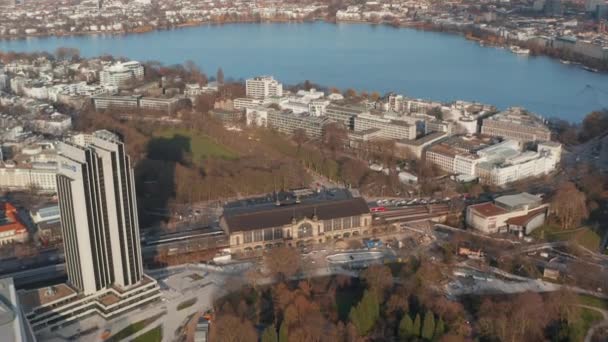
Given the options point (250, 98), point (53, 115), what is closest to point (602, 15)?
point (250, 98)

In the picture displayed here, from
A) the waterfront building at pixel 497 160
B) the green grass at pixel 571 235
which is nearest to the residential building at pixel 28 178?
the waterfront building at pixel 497 160

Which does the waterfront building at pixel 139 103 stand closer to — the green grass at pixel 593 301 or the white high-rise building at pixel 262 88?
the white high-rise building at pixel 262 88

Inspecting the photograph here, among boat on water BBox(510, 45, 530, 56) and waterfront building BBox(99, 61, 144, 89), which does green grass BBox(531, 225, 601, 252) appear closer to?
waterfront building BBox(99, 61, 144, 89)

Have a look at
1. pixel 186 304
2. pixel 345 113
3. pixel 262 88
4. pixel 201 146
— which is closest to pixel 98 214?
pixel 186 304

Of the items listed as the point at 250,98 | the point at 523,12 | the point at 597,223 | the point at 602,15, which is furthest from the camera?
the point at 523,12

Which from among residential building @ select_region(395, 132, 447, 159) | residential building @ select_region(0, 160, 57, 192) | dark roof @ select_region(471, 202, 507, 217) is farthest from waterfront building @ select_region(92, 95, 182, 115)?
dark roof @ select_region(471, 202, 507, 217)

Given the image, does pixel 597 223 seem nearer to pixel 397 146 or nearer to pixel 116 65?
pixel 397 146

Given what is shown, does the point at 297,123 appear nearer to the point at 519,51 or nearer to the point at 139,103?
the point at 139,103
